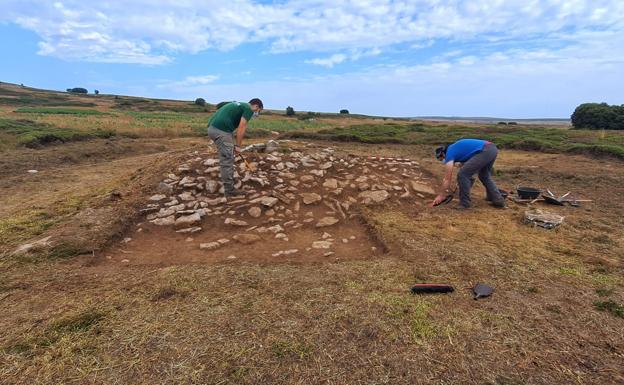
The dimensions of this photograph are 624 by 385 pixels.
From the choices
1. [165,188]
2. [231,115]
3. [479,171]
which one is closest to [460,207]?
[479,171]

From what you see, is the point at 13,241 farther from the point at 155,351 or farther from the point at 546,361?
the point at 546,361

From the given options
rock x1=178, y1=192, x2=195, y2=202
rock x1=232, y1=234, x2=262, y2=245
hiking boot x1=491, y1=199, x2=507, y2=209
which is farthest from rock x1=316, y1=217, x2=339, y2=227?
hiking boot x1=491, y1=199, x2=507, y2=209

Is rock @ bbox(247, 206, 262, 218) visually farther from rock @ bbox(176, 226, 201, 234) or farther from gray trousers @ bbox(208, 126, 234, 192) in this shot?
rock @ bbox(176, 226, 201, 234)

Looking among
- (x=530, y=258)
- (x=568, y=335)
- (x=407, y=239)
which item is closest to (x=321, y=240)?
(x=407, y=239)

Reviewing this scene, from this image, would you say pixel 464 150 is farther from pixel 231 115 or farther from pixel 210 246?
pixel 210 246

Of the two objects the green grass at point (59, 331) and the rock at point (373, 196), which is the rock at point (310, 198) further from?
the green grass at point (59, 331)

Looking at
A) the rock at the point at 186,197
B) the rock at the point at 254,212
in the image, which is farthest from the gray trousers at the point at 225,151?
the rock at the point at 254,212

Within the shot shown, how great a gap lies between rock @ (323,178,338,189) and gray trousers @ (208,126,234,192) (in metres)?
2.11

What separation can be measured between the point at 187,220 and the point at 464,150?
5497 millimetres

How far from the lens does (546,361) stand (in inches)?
116

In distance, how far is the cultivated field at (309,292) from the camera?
→ 9.56 ft

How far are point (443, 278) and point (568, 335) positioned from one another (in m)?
1.36

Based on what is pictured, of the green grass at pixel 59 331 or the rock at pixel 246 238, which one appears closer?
the green grass at pixel 59 331

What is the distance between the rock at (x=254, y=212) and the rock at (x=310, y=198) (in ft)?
3.36
